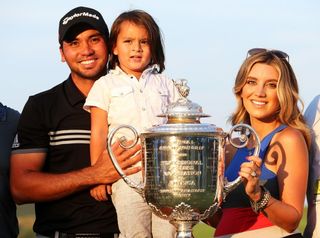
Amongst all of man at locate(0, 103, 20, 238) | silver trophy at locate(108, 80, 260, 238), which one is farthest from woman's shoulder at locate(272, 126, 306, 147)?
man at locate(0, 103, 20, 238)

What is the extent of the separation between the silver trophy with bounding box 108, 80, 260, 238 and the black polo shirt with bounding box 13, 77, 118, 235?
0.97m

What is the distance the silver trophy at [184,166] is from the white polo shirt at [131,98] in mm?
624

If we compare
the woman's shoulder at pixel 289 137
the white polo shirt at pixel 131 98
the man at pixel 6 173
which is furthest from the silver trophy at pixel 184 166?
the man at pixel 6 173

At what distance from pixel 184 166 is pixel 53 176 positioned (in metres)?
1.33

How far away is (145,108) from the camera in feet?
18.2

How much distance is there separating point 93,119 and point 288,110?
1.06 meters

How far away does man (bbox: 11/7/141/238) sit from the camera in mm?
5844

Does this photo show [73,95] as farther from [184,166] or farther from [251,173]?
[251,173]

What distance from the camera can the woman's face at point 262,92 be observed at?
5.39 meters

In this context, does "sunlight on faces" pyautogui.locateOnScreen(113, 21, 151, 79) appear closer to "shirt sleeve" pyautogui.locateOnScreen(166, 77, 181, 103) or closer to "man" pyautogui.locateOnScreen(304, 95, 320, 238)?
"shirt sleeve" pyautogui.locateOnScreen(166, 77, 181, 103)

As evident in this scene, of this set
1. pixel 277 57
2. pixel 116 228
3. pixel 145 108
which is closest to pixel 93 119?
pixel 145 108

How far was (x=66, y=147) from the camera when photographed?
5.91 metres

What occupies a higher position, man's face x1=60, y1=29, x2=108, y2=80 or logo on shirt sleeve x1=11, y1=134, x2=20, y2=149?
man's face x1=60, y1=29, x2=108, y2=80

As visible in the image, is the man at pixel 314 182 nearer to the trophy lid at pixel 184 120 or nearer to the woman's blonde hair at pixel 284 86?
the woman's blonde hair at pixel 284 86
